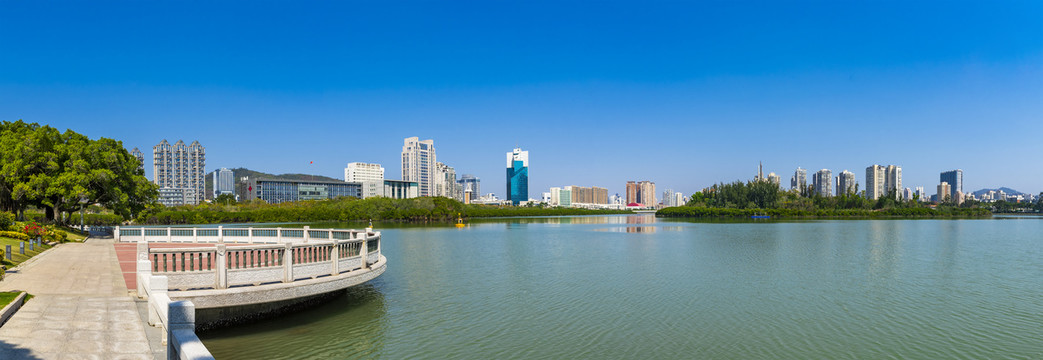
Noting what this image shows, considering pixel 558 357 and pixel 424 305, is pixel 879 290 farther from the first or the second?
pixel 424 305

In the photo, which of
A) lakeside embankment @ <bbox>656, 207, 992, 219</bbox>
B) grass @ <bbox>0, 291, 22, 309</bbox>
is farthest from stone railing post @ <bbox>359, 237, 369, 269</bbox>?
lakeside embankment @ <bbox>656, 207, 992, 219</bbox>

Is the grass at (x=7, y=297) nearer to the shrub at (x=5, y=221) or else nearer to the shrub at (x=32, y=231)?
the shrub at (x=32, y=231)

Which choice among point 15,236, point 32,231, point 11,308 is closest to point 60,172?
point 32,231

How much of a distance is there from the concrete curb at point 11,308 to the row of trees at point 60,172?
24430 millimetres

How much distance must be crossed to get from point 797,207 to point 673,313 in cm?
12545

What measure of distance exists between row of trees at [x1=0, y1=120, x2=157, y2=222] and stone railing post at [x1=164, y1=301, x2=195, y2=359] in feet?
100

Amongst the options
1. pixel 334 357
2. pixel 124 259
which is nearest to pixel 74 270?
pixel 124 259

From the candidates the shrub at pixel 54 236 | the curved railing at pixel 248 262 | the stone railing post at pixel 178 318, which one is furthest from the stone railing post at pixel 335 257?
the shrub at pixel 54 236

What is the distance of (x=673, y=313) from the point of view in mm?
14445

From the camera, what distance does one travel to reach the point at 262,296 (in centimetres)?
1100

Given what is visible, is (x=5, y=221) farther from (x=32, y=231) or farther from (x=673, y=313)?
(x=673, y=313)

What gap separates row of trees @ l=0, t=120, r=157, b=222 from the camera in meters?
28.4

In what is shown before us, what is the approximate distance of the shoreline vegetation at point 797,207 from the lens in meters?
118

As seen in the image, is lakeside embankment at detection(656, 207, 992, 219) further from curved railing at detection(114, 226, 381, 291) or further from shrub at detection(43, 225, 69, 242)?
shrub at detection(43, 225, 69, 242)
